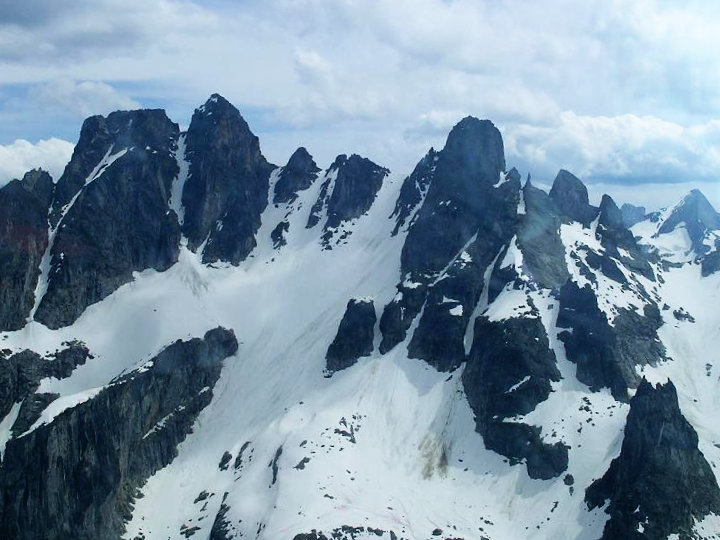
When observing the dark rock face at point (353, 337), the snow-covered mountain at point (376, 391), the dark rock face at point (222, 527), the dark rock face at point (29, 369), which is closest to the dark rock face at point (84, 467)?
the snow-covered mountain at point (376, 391)

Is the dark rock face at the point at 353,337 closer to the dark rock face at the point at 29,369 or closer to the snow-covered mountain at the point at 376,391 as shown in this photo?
the snow-covered mountain at the point at 376,391

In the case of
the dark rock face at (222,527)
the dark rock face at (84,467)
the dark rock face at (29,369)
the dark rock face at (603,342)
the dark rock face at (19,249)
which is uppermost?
the dark rock face at (19,249)

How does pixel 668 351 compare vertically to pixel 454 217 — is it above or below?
below

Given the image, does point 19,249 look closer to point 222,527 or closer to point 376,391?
point 222,527

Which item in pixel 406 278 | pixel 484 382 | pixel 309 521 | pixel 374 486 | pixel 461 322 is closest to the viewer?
pixel 309 521

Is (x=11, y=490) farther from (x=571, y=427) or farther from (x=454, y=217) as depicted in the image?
(x=454, y=217)

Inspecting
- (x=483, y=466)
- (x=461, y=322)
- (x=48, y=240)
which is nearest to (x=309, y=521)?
(x=483, y=466)
